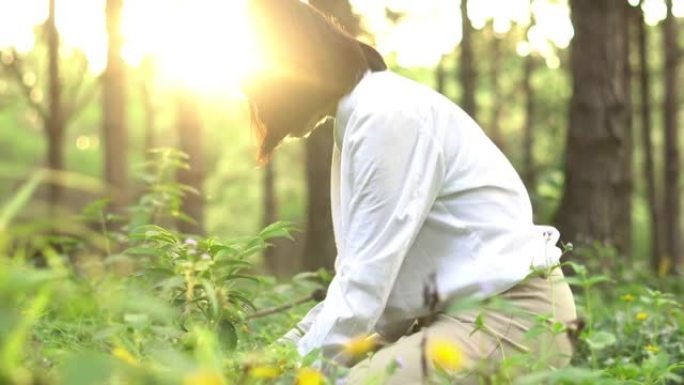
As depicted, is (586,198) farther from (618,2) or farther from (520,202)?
(520,202)

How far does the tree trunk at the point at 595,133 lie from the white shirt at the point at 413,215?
18.4 ft

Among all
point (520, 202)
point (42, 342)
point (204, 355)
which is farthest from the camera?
point (42, 342)

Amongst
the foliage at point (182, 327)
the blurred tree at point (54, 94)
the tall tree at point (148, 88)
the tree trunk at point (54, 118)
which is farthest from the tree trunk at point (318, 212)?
the tall tree at point (148, 88)

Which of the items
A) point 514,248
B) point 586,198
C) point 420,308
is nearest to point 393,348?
point 420,308

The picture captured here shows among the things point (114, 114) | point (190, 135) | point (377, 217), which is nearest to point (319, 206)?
point (190, 135)

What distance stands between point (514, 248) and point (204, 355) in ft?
5.04

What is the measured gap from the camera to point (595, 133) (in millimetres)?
8742

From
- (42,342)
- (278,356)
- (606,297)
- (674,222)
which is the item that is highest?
(278,356)

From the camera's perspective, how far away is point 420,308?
323cm

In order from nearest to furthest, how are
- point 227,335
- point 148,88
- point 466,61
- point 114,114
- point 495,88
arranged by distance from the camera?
point 227,335
point 466,61
point 114,114
point 148,88
point 495,88

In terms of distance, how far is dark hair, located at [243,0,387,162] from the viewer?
331 cm

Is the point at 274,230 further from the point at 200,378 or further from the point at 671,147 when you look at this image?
the point at 671,147

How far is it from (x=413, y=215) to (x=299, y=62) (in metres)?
0.62

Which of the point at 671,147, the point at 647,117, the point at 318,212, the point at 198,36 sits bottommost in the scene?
the point at 671,147
